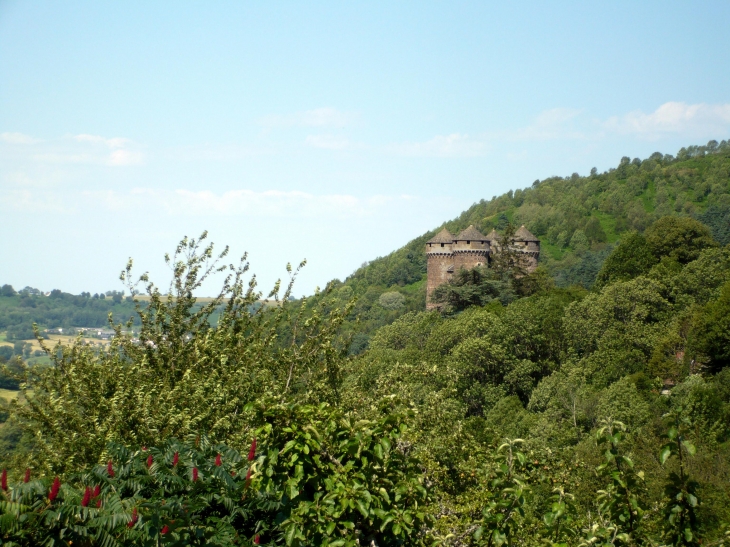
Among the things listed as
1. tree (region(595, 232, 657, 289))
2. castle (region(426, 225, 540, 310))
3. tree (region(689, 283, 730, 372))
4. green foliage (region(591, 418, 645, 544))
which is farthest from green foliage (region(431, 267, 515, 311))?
green foliage (region(591, 418, 645, 544))

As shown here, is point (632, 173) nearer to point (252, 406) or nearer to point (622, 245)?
point (622, 245)

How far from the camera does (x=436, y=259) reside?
7338 cm

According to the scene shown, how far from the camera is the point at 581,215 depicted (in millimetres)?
137000

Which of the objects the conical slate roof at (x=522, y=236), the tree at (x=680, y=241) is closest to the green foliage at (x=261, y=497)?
the tree at (x=680, y=241)

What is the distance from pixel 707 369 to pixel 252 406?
4095cm

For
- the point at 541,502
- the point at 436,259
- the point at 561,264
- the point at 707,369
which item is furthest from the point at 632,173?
the point at 541,502

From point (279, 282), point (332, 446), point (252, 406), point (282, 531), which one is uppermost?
point (279, 282)

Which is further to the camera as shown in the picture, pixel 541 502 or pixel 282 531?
pixel 541 502

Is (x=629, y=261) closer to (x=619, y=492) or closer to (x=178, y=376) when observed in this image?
(x=178, y=376)

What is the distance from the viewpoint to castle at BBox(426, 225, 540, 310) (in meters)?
71.5

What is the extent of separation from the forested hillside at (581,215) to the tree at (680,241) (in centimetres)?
2835

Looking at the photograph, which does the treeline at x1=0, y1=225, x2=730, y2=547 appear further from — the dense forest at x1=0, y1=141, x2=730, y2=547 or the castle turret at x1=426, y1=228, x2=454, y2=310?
the castle turret at x1=426, y1=228, x2=454, y2=310

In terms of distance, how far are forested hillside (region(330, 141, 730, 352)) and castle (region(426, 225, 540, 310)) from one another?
2233 cm

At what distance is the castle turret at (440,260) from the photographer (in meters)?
72.6
